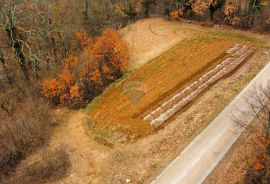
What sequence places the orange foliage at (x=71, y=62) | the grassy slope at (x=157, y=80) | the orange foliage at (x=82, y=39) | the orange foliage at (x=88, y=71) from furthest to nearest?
the orange foliage at (x=82, y=39) < the orange foliage at (x=71, y=62) < the orange foliage at (x=88, y=71) < the grassy slope at (x=157, y=80)

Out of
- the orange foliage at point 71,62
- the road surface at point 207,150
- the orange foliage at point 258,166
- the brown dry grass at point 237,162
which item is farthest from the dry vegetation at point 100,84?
the orange foliage at point 258,166

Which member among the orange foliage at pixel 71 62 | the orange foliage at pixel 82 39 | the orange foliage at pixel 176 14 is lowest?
the orange foliage at pixel 71 62

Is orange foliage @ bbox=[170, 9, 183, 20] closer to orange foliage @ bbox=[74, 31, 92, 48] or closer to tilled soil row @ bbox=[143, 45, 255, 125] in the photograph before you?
tilled soil row @ bbox=[143, 45, 255, 125]

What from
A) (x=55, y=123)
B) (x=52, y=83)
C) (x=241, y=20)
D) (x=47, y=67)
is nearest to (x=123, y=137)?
(x=55, y=123)

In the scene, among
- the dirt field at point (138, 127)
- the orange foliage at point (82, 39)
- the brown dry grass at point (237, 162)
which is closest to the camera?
the brown dry grass at point (237, 162)

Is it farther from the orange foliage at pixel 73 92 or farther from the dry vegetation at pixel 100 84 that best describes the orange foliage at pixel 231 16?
the orange foliage at pixel 73 92

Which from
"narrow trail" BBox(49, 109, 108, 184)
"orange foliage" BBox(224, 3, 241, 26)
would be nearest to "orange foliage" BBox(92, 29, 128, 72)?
"narrow trail" BBox(49, 109, 108, 184)
